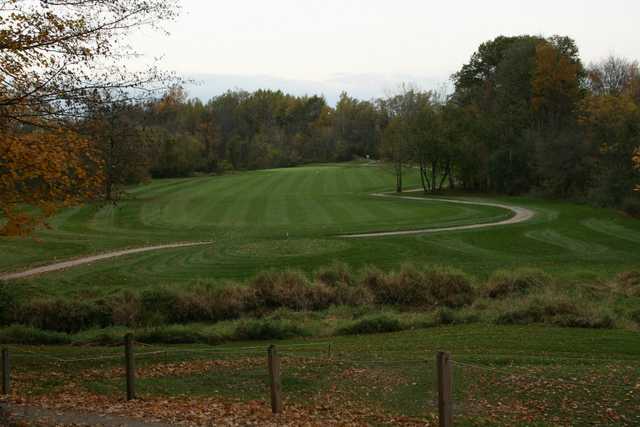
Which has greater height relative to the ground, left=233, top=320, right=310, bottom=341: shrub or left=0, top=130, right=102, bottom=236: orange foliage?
left=0, top=130, right=102, bottom=236: orange foliage

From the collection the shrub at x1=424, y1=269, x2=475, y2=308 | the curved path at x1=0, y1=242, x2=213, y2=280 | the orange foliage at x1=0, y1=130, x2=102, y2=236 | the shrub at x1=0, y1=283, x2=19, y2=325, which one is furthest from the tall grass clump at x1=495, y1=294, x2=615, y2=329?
the curved path at x1=0, y1=242, x2=213, y2=280

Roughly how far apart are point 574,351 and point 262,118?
451 ft

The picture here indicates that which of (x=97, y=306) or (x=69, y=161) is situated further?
(x=97, y=306)

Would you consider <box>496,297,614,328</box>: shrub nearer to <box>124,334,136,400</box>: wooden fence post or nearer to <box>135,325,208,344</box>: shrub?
<box>135,325,208,344</box>: shrub

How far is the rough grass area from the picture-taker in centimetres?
1891

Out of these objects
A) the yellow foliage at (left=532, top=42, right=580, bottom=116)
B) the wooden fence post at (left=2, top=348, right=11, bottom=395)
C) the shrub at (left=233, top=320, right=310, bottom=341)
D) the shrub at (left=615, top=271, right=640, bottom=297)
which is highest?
the yellow foliage at (left=532, top=42, right=580, bottom=116)

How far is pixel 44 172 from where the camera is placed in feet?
40.3

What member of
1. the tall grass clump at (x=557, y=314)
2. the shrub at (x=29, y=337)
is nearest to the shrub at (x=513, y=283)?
the tall grass clump at (x=557, y=314)

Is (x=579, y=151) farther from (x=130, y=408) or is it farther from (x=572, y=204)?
(x=130, y=408)

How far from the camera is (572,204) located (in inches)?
2013

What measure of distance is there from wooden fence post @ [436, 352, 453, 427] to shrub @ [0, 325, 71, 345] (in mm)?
14084

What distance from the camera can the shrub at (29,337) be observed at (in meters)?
18.5

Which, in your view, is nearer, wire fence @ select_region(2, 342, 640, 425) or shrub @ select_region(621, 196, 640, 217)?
wire fence @ select_region(2, 342, 640, 425)

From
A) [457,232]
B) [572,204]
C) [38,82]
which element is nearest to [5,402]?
[38,82]
